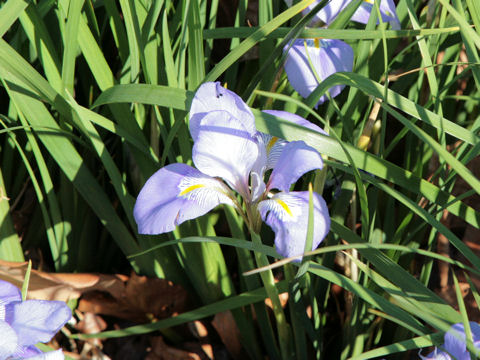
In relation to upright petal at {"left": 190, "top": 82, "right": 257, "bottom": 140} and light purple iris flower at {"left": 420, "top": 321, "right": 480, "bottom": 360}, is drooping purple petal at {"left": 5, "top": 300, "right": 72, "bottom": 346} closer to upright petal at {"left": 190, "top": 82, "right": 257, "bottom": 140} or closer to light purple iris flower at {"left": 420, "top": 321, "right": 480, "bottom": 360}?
upright petal at {"left": 190, "top": 82, "right": 257, "bottom": 140}

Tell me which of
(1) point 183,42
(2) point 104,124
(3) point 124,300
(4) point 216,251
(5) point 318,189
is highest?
(1) point 183,42

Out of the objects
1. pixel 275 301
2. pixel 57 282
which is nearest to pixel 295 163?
pixel 275 301

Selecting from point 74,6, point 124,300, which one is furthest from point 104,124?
point 124,300

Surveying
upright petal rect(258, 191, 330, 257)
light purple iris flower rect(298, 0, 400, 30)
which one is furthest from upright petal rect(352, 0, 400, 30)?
upright petal rect(258, 191, 330, 257)

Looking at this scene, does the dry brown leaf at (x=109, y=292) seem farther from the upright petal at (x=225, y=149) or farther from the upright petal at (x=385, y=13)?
the upright petal at (x=385, y=13)

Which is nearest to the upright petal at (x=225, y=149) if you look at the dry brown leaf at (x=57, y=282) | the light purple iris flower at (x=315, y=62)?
the light purple iris flower at (x=315, y=62)

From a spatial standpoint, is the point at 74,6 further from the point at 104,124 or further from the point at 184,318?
the point at 184,318
